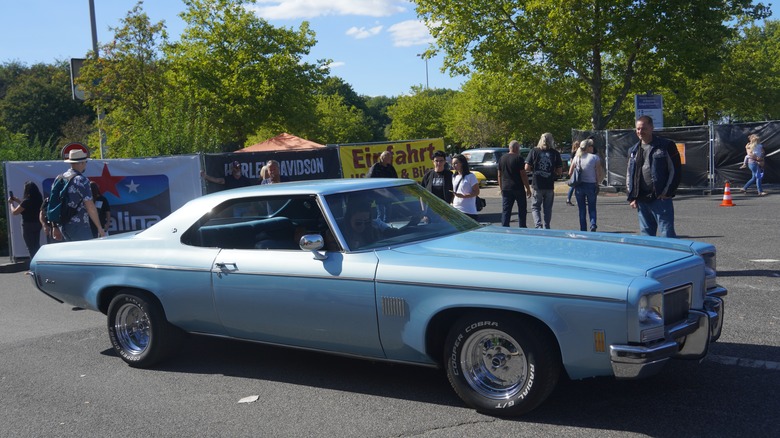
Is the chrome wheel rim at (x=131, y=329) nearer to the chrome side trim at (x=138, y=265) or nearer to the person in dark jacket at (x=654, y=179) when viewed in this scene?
the chrome side trim at (x=138, y=265)

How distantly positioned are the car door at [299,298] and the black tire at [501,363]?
60 centimetres

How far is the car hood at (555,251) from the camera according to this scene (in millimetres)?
4438

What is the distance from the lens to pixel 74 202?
8.51 metres

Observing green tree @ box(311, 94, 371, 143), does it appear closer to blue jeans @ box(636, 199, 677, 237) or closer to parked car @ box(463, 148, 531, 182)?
parked car @ box(463, 148, 531, 182)

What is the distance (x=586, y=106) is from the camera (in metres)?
54.2

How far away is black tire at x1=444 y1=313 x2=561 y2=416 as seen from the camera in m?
4.32

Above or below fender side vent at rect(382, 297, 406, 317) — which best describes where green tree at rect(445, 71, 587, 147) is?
above

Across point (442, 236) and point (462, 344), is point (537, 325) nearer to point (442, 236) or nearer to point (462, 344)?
point (462, 344)

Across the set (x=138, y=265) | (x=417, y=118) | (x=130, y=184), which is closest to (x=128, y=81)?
(x=130, y=184)

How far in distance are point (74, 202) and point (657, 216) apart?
21.3 ft

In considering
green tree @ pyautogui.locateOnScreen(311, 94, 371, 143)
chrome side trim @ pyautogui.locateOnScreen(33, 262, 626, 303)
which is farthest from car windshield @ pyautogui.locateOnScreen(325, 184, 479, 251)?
green tree @ pyautogui.locateOnScreen(311, 94, 371, 143)

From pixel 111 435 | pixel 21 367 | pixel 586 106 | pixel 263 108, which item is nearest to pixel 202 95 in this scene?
pixel 263 108

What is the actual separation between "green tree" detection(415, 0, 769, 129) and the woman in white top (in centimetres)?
1613

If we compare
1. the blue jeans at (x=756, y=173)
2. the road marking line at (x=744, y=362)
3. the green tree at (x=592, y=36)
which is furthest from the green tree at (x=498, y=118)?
the road marking line at (x=744, y=362)
